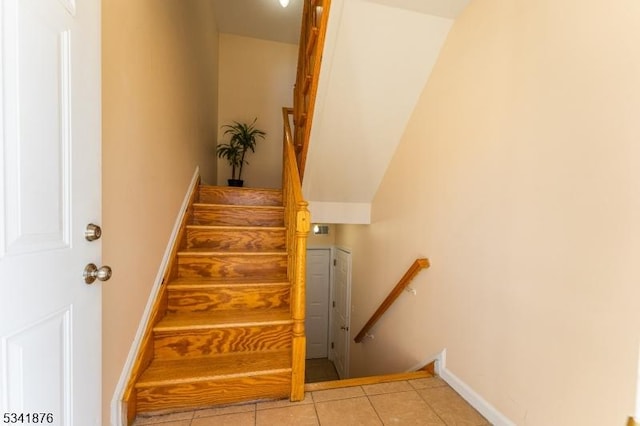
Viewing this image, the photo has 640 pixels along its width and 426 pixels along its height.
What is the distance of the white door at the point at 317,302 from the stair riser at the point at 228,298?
2.55m

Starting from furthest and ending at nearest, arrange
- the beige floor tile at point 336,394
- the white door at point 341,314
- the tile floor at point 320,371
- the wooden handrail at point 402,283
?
the tile floor at point 320,371 → the white door at point 341,314 → the wooden handrail at point 402,283 → the beige floor tile at point 336,394

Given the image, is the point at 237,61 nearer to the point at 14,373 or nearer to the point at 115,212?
the point at 115,212

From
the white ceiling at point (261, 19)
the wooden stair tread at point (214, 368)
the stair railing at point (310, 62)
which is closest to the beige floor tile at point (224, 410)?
the wooden stair tread at point (214, 368)

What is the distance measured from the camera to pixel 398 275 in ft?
8.03

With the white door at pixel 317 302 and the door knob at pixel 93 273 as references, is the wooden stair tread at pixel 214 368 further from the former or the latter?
the white door at pixel 317 302

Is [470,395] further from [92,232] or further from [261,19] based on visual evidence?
[261,19]

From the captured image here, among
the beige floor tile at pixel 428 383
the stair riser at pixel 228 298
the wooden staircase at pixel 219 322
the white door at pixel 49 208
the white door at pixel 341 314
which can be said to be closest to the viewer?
the white door at pixel 49 208

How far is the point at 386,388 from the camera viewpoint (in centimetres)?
171

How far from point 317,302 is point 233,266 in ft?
9.08

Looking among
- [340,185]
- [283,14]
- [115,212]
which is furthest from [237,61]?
[115,212]

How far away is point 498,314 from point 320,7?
2080 millimetres

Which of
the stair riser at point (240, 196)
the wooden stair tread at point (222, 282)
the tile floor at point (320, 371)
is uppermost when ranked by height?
the stair riser at point (240, 196)

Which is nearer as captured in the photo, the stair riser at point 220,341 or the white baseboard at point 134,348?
the white baseboard at point 134,348

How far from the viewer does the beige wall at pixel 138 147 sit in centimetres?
119
